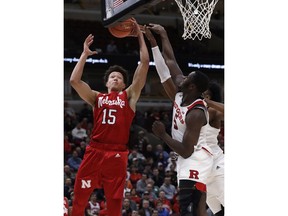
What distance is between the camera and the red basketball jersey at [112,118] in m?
5.28

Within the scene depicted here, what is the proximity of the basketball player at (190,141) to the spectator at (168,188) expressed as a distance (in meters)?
4.65

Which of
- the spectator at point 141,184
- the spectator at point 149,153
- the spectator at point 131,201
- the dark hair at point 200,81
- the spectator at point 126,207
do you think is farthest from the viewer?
the spectator at point 149,153

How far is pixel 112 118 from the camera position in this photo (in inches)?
208

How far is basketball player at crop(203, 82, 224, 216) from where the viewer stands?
563 centimetres

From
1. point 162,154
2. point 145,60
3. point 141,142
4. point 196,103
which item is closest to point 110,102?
point 145,60

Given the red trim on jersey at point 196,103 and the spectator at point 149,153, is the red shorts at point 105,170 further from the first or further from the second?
the spectator at point 149,153

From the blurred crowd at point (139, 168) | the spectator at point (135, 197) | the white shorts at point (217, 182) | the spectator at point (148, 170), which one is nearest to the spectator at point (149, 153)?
the blurred crowd at point (139, 168)

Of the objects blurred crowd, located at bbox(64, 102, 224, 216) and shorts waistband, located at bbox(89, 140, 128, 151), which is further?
blurred crowd, located at bbox(64, 102, 224, 216)

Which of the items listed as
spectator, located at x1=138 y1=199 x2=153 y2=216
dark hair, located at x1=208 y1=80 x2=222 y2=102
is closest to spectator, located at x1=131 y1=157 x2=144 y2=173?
spectator, located at x1=138 y1=199 x2=153 y2=216

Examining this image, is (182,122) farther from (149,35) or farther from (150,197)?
(150,197)

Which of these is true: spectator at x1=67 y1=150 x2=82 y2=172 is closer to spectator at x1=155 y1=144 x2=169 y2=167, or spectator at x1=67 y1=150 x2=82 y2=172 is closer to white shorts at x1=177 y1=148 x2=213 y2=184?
spectator at x1=155 y1=144 x2=169 y2=167
